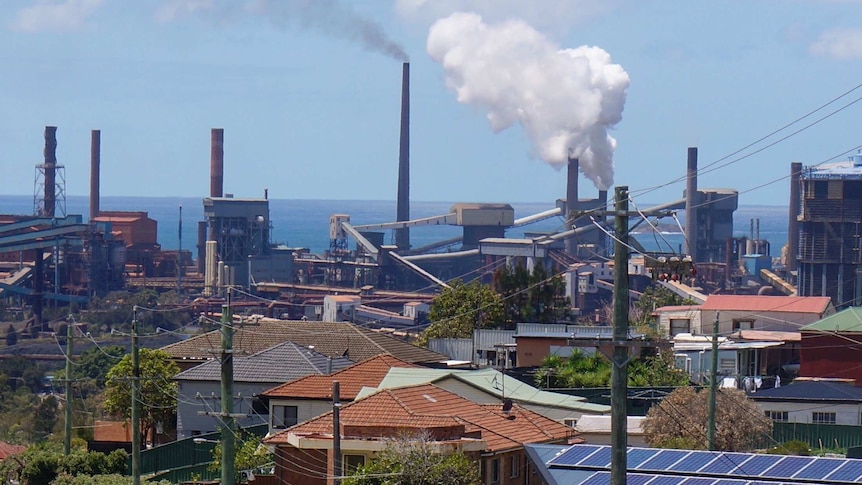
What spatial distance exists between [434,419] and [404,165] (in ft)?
525

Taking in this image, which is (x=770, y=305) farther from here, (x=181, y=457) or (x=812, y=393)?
(x=181, y=457)

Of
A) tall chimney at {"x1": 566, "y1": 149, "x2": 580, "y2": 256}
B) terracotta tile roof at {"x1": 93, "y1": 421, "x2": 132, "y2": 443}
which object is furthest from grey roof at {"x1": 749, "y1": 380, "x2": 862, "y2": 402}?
tall chimney at {"x1": 566, "y1": 149, "x2": 580, "y2": 256}

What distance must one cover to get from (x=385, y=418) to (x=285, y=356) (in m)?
19.4

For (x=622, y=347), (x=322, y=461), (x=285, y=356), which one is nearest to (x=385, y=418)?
(x=322, y=461)

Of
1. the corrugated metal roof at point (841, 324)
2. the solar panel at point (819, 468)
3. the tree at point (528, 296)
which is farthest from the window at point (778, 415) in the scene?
the tree at point (528, 296)

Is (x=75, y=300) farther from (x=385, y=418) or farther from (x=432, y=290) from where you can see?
(x=385, y=418)

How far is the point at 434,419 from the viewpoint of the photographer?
29.5 m

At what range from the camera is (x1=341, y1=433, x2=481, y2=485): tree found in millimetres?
27047

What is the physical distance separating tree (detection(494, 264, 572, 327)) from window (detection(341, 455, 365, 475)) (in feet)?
170

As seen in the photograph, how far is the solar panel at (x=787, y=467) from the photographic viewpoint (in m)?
25.7

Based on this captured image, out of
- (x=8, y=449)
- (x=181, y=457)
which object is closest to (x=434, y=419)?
(x=181, y=457)

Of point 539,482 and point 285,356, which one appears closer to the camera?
point 539,482

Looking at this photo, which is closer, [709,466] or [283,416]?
[709,466]

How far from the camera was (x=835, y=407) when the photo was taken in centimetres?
4575
